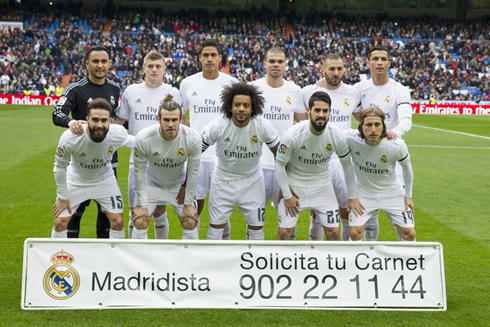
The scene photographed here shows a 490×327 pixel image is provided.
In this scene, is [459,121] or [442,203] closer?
[442,203]

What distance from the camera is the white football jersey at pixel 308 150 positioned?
18.9 feet

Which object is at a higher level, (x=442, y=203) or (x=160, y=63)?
(x=160, y=63)

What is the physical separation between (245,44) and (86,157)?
123 feet

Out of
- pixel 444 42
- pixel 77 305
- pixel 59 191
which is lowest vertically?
pixel 77 305

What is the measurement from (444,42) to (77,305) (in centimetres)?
4334

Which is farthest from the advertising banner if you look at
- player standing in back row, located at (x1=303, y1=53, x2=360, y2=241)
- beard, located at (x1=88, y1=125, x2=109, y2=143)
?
player standing in back row, located at (x1=303, y1=53, x2=360, y2=241)

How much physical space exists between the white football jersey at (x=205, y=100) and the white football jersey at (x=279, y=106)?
47 centimetres

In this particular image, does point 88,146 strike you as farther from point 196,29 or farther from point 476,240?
point 196,29

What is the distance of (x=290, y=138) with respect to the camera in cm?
573

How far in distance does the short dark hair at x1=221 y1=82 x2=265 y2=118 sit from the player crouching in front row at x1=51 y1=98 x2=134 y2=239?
1.04m

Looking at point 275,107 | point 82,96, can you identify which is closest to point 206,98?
point 275,107

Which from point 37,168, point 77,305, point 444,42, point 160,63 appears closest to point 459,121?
point 444,42

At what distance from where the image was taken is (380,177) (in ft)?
19.3

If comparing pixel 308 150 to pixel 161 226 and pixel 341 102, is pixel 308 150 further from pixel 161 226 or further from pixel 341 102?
pixel 161 226
